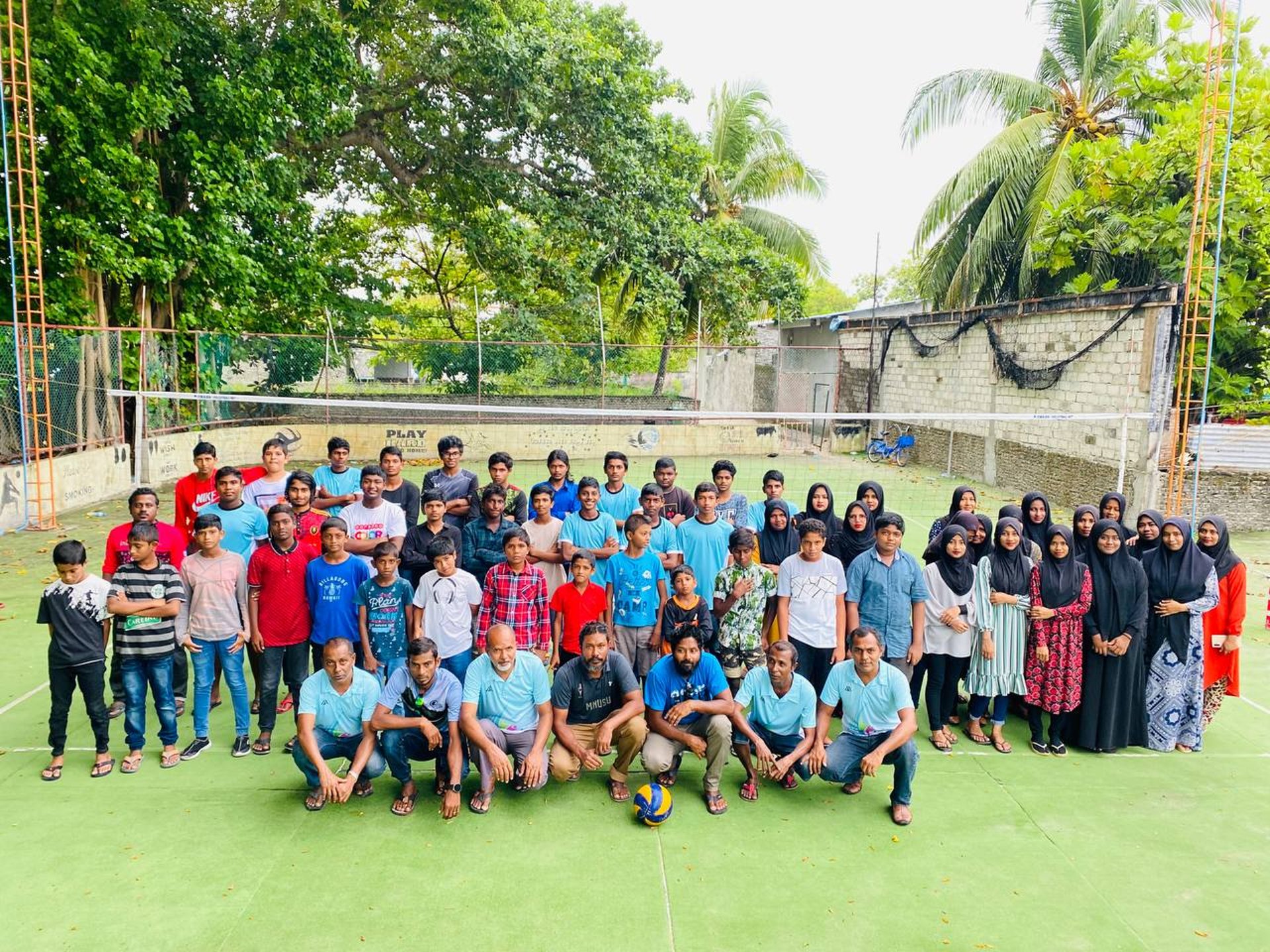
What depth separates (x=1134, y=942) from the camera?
393 centimetres

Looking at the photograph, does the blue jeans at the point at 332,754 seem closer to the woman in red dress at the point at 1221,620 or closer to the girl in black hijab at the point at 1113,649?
the girl in black hijab at the point at 1113,649

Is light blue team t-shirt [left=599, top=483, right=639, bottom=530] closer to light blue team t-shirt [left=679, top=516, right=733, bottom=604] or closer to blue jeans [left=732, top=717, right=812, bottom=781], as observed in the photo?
light blue team t-shirt [left=679, top=516, right=733, bottom=604]

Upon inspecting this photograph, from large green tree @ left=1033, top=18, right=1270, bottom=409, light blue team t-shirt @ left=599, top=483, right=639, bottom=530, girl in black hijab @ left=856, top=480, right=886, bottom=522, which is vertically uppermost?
large green tree @ left=1033, top=18, right=1270, bottom=409

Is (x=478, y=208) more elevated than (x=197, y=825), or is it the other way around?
(x=478, y=208)

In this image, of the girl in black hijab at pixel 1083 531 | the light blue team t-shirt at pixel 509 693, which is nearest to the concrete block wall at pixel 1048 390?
the girl in black hijab at pixel 1083 531

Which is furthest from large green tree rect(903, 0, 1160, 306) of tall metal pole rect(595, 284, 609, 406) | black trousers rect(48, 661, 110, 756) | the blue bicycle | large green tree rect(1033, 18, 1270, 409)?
black trousers rect(48, 661, 110, 756)

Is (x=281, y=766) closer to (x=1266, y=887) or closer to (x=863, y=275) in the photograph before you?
(x=1266, y=887)

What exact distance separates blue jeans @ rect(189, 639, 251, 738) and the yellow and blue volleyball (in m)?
2.63

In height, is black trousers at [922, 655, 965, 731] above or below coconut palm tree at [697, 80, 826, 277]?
below

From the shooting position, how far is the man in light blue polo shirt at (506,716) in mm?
4859

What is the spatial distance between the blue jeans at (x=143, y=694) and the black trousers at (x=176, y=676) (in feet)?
1.21

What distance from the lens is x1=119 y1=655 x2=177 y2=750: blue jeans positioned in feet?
17.1

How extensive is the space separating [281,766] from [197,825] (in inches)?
28.0

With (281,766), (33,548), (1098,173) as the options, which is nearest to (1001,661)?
(281,766)
